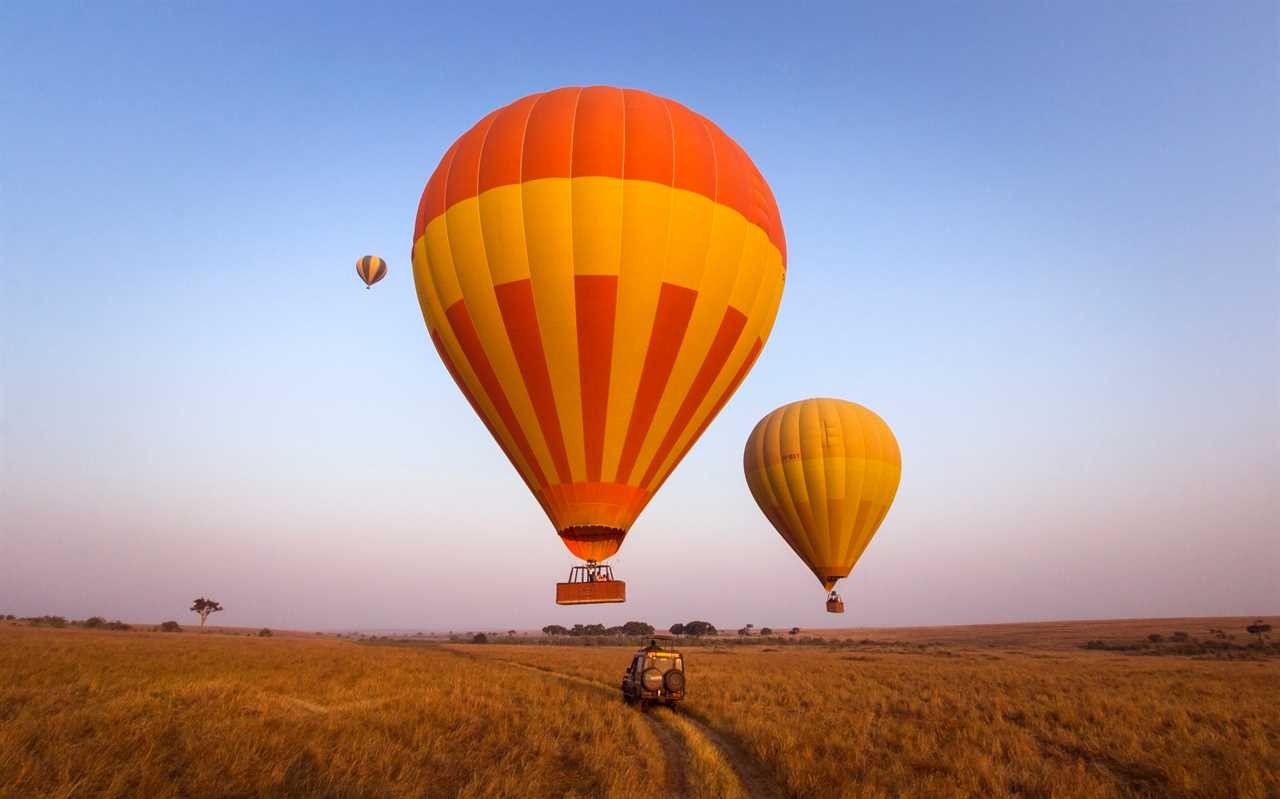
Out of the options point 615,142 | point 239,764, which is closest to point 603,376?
point 615,142

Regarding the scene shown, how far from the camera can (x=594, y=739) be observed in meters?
12.1

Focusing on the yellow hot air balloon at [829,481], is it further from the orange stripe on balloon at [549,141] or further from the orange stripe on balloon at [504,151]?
the orange stripe on balloon at [504,151]

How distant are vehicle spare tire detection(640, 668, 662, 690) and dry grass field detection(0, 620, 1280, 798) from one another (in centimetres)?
65

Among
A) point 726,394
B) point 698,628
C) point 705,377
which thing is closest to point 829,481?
point 726,394

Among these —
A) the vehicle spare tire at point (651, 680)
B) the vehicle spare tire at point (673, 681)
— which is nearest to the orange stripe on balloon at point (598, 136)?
the vehicle spare tire at point (651, 680)

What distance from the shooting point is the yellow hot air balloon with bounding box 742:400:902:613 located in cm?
3142

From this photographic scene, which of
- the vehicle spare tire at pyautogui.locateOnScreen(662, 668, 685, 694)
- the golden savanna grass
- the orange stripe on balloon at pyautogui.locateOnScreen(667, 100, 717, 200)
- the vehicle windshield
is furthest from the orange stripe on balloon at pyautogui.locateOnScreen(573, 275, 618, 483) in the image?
the golden savanna grass

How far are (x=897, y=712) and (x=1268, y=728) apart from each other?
24.4 ft

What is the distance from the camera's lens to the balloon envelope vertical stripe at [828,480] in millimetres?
31422

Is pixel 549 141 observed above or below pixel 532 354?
above

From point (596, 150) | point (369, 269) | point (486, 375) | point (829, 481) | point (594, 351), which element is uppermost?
point (369, 269)

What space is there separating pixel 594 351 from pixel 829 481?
18870 mm

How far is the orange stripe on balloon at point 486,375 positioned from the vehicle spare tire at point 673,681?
18.6ft

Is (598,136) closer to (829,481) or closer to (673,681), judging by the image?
(673,681)
